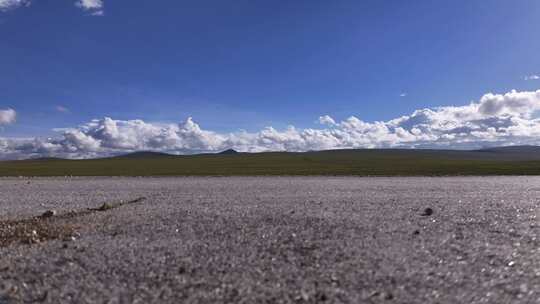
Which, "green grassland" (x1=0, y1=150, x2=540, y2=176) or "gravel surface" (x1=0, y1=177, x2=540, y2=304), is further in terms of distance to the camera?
"green grassland" (x1=0, y1=150, x2=540, y2=176)

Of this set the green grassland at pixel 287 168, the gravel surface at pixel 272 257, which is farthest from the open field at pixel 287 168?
the gravel surface at pixel 272 257

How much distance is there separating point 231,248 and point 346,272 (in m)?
2.46

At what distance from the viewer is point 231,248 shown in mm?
8547

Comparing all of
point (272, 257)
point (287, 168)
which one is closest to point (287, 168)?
point (287, 168)

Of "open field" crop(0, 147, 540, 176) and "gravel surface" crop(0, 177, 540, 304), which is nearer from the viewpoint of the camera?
"gravel surface" crop(0, 177, 540, 304)

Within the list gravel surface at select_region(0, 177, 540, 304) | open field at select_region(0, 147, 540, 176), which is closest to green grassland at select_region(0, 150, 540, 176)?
open field at select_region(0, 147, 540, 176)

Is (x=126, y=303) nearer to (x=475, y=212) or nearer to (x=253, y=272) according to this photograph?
(x=253, y=272)

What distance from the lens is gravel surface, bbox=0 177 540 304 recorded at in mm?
6039

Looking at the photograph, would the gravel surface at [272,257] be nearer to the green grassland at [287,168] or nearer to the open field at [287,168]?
the green grassland at [287,168]

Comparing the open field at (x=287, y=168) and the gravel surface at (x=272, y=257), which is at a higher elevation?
the open field at (x=287, y=168)

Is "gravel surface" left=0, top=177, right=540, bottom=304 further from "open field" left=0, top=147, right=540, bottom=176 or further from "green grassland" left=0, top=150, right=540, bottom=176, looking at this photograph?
"open field" left=0, top=147, right=540, bottom=176

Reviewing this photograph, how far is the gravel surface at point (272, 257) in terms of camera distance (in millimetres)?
6039

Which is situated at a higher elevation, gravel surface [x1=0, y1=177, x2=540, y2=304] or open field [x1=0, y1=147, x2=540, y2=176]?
open field [x1=0, y1=147, x2=540, y2=176]

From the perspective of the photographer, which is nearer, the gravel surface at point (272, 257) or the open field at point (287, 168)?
the gravel surface at point (272, 257)
